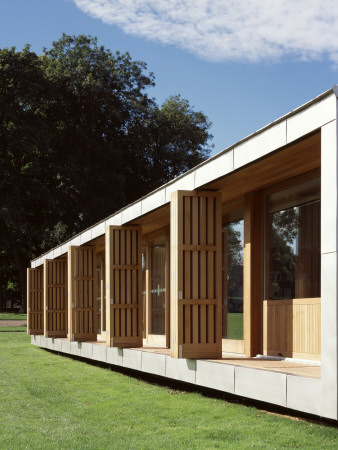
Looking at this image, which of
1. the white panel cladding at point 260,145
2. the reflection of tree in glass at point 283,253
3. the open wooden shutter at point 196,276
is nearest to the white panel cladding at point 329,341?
the white panel cladding at point 260,145

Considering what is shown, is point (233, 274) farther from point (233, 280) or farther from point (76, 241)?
Result: point (76, 241)

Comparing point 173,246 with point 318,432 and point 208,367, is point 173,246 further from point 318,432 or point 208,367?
point 318,432

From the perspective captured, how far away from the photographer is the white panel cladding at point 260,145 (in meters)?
9.89

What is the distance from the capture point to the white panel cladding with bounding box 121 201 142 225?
16.4 metres

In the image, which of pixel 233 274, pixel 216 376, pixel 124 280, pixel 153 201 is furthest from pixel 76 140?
pixel 216 376

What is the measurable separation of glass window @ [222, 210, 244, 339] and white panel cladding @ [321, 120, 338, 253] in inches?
221

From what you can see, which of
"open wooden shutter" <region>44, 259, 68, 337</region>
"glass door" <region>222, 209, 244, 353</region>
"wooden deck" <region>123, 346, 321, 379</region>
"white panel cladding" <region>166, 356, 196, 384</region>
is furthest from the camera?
"open wooden shutter" <region>44, 259, 68, 337</region>

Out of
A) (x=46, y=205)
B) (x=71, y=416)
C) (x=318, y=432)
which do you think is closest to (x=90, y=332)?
(x=71, y=416)

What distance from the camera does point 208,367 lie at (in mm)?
11656

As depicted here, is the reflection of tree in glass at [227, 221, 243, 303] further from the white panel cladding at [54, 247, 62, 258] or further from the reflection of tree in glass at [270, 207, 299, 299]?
the white panel cladding at [54, 247, 62, 258]

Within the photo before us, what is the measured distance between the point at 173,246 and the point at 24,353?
40.1 ft

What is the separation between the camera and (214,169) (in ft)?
39.8

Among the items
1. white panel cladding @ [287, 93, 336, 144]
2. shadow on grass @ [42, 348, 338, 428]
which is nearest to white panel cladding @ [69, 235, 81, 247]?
shadow on grass @ [42, 348, 338, 428]

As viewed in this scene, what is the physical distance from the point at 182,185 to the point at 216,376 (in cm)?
363
